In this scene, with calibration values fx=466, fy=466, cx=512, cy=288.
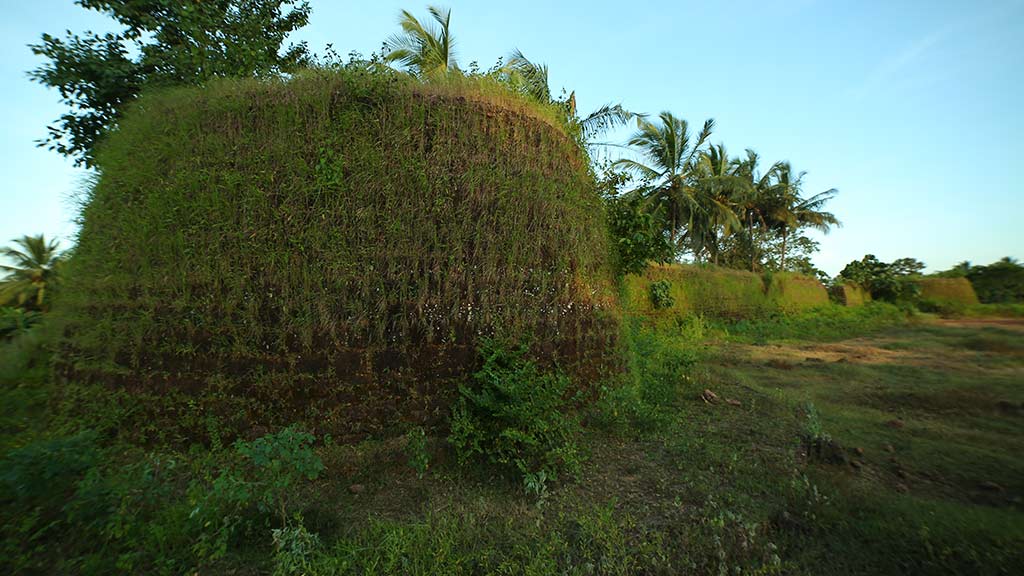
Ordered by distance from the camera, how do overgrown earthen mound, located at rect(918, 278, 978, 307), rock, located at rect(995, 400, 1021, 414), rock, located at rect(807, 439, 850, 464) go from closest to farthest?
rock, located at rect(807, 439, 850, 464) < rock, located at rect(995, 400, 1021, 414) < overgrown earthen mound, located at rect(918, 278, 978, 307)

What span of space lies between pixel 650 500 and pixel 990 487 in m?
2.31

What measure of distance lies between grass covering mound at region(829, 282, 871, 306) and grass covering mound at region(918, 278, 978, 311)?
26.6 feet

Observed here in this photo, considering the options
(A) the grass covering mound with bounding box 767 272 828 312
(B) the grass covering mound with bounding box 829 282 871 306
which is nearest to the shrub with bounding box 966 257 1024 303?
(A) the grass covering mound with bounding box 767 272 828 312

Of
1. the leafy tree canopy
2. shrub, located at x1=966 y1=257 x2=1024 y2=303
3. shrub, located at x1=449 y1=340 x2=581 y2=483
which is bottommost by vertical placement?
shrub, located at x1=449 y1=340 x2=581 y2=483

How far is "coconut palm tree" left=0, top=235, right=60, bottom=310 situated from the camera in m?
10.8

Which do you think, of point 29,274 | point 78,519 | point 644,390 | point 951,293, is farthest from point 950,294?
point 29,274

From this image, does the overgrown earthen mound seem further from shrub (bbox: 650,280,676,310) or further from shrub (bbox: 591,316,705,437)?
shrub (bbox: 650,280,676,310)

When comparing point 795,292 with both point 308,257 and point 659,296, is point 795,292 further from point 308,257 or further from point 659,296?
point 308,257

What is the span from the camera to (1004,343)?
4.82 metres

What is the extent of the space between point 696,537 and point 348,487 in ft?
7.80

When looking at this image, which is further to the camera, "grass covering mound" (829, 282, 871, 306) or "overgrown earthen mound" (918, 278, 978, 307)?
"grass covering mound" (829, 282, 871, 306)

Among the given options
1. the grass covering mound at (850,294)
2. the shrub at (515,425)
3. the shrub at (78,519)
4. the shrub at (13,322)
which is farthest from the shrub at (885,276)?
the shrub at (13,322)

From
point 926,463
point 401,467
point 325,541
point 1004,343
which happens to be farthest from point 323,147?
point 1004,343

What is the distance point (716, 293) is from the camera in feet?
46.1
